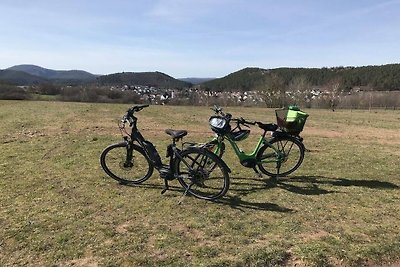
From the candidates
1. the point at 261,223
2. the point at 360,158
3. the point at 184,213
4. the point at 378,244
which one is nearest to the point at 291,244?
the point at 261,223

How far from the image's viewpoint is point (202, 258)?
329cm

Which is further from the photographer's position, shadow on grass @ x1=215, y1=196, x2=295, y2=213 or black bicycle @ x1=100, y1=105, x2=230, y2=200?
black bicycle @ x1=100, y1=105, x2=230, y2=200

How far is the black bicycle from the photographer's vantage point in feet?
15.5

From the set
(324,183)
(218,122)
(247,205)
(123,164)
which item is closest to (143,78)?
(123,164)

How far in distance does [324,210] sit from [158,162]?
2212 millimetres

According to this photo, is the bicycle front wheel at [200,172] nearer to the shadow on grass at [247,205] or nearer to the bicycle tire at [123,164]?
the shadow on grass at [247,205]

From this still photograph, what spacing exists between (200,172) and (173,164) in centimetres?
36

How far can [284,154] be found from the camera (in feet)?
18.6

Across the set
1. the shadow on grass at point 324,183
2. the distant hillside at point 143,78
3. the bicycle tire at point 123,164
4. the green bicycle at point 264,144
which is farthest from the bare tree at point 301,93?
the distant hillside at point 143,78

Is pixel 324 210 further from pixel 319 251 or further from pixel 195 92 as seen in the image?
pixel 195 92

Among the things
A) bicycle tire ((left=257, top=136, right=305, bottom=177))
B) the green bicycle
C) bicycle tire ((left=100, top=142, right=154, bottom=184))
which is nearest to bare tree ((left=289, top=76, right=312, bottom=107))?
bicycle tire ((left=257, top=136, right=305, bottom=177))

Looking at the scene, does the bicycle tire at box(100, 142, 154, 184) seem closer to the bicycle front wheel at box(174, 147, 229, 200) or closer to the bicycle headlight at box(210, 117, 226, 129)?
the bicycle front wheel at box(174, 147, 229, 200)

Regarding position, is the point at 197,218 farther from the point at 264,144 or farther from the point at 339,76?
the point at 339,76

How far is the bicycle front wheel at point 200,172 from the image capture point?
4.66 metres
